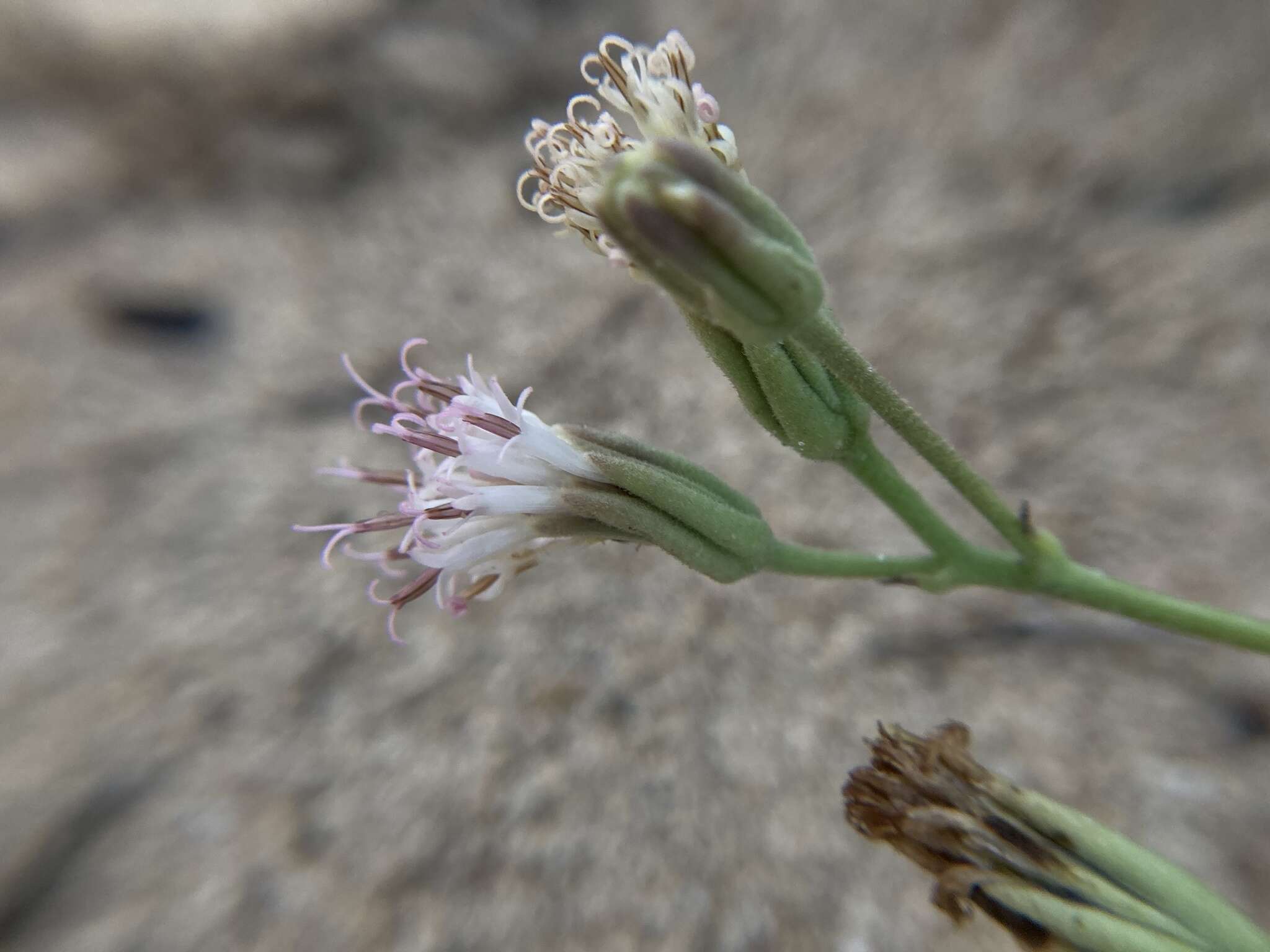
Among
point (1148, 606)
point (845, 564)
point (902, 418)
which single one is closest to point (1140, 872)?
point (1148, 606)

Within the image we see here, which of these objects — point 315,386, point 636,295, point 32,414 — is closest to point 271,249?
point 315,386

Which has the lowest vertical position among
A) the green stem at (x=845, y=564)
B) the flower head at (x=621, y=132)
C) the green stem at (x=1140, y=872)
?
the green stem at (x=1140, y=872)

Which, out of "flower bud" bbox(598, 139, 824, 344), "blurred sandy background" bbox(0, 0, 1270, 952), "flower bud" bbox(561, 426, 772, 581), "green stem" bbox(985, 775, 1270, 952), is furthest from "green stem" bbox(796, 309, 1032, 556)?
"blurred sandy background" bbox(0, 0, 1270, 952)

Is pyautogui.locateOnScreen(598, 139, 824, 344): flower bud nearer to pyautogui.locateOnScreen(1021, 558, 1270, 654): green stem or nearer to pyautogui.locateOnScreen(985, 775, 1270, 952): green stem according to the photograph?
pyautogui.locateOnScreen(1021, 558, 1270, 654): green stem

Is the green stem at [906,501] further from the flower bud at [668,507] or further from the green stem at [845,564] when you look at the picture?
the flower bud at [668,507]

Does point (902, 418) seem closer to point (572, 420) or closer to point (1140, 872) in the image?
point (1140, 872)

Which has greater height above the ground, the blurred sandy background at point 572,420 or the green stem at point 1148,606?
the blurred sandy background at point 572,420

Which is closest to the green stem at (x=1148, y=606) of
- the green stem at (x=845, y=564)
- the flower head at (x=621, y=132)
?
the green stem at (x=845, y=564)

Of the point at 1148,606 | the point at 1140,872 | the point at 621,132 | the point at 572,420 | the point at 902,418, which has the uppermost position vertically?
the point at 572,420
